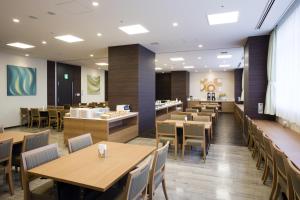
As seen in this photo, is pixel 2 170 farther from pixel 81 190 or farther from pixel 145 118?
pixel 145 118

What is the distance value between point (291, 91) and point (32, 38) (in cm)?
687

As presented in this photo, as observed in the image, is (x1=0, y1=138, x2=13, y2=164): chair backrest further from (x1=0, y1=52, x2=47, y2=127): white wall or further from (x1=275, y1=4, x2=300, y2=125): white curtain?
(x1=0, y1=52, x2=47, y2=127): white wall

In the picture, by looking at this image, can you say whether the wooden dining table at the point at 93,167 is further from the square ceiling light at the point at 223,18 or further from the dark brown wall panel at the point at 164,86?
the dark brown wall panel at the point at 164,86

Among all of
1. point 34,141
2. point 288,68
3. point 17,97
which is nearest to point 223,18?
point 288,68

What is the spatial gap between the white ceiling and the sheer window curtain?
388mm

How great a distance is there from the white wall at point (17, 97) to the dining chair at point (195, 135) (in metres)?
7.57

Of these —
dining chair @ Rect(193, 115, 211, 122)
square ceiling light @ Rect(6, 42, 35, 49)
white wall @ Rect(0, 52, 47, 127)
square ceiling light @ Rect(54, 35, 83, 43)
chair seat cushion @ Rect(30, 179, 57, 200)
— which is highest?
square ceiling light @ Rect(54, 35, 83, 43)

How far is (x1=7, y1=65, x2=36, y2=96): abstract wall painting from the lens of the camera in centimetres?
810

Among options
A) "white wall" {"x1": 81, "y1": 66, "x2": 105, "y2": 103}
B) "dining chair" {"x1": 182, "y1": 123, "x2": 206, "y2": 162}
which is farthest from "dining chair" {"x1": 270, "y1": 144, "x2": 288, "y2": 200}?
"white wall" {"x1": 81, "y1": 66, "x2": 105, "y2": 103}

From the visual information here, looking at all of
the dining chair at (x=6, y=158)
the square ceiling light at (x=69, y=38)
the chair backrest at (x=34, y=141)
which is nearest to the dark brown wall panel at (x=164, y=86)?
the square ceiling light at (x=69, y=38)

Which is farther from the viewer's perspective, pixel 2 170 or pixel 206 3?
pixel 206 3

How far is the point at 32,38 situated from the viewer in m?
5.90

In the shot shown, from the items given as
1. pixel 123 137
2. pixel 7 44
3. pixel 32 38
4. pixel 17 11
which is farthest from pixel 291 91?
pixel 7 44

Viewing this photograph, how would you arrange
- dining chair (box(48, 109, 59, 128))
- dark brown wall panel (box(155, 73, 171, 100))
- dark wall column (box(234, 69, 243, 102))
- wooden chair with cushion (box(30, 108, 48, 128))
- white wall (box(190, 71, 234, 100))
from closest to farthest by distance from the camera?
1. dining chair (box(48, 109, 59, 128))
2. wooden chair with cushion (box(30, 108, 48, 128))
3. dark wall column (box(234, 69, 243, 102))
4. white wall (box(190, 71, 234, 100))
5. dark brown wall panel (box(155, 73, 171, 100))
